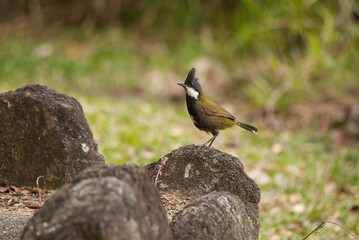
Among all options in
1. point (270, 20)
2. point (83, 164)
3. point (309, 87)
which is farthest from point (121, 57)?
point (83, 164)

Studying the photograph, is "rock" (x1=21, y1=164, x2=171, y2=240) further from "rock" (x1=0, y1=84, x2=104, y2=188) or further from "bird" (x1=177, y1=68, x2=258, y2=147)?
"bird" (x1=177, y1=68, x2=258, y2=147)

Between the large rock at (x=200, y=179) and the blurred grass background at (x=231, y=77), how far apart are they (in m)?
1.65

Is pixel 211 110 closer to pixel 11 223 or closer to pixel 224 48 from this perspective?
pixel 11 223

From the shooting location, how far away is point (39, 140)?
3.24 meters

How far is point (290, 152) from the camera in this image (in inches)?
268

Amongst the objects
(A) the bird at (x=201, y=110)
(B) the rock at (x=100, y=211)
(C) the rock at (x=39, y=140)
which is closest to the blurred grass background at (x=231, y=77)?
(A) the bird at (x=201, y=110)

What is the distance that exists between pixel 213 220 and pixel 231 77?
7.19m

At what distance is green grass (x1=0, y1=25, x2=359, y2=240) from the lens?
18.2 ft

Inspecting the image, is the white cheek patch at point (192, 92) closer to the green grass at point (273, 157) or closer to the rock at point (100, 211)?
the rock at point (100, 211)

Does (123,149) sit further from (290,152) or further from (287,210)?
(290,152)

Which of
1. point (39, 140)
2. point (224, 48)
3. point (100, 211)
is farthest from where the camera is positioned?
point (224, 48)

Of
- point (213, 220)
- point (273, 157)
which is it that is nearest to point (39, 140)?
point (213, 220)

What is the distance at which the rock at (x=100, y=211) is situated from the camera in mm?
1859

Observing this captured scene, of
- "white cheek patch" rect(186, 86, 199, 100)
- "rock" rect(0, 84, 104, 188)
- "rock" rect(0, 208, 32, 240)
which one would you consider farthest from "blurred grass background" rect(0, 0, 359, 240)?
"rock" rect(0, 208, 32, 240)
